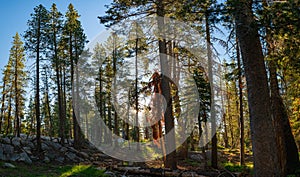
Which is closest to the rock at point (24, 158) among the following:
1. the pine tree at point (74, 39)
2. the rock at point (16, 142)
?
the rock at point (16, 142)

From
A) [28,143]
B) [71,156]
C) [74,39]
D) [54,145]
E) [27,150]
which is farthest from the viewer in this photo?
[74,39]

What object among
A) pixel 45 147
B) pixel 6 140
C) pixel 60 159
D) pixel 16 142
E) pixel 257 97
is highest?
pixel 257 97

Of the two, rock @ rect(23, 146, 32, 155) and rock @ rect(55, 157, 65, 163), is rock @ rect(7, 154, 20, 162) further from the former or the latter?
rock @ rect(55, 157, 65, 163)

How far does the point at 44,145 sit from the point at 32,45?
7.53 metres

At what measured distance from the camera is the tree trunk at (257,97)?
18.6 feet

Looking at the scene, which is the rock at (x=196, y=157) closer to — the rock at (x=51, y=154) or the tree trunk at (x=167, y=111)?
the tree trunk at (x=167, y=111)

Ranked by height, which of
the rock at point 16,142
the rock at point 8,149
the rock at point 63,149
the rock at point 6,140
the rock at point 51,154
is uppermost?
the rock at point 6,140

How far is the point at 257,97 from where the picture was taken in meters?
5.81

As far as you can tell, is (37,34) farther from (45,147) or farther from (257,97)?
(257,97)

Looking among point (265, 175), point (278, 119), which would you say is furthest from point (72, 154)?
point (265, 175)

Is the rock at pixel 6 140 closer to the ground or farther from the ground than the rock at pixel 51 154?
farther from the ground

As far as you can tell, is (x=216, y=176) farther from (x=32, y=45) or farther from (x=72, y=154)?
(x=32, y=45)

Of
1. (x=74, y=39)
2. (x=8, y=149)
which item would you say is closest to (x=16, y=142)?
(x=8, y=149)

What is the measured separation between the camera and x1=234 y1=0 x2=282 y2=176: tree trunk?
223 inches
